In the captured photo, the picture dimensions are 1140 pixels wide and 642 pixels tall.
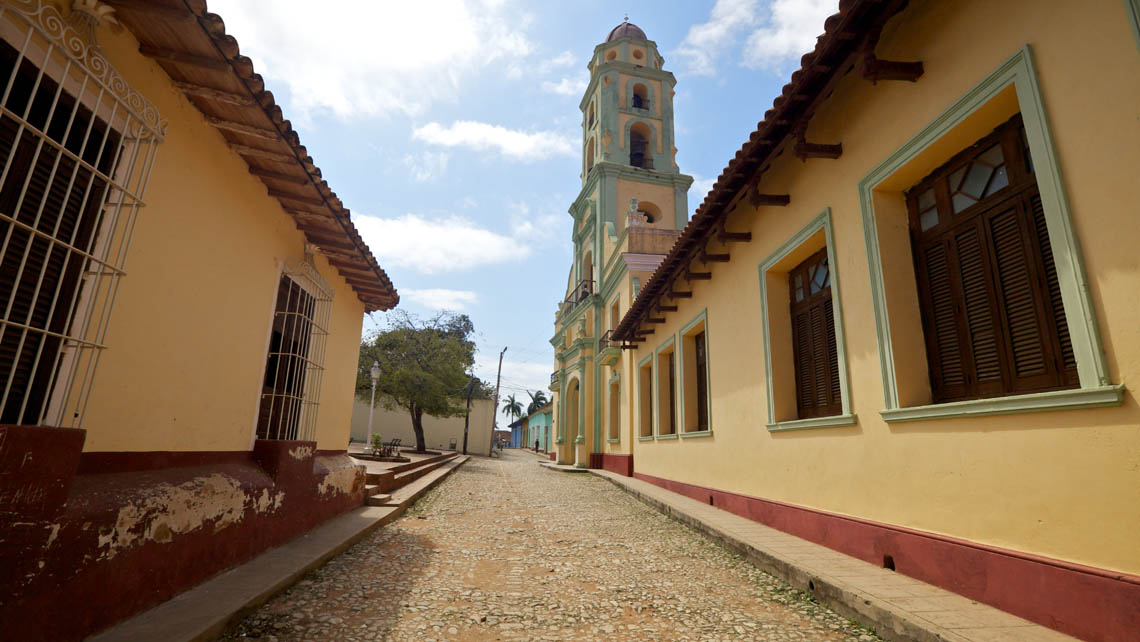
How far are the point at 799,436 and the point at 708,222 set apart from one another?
297 cm

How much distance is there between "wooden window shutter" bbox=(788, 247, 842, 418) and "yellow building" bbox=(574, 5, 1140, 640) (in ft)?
0.08

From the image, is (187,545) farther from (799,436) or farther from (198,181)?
(799,436)

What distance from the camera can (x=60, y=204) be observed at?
270cm

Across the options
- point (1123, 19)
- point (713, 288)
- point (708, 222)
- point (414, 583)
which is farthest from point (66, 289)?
point (713, 288)

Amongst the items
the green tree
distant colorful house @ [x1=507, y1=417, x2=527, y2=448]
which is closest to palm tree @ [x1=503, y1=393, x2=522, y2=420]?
distant colorful house @ [x1=507, y1=417, x2=527, y2=448]

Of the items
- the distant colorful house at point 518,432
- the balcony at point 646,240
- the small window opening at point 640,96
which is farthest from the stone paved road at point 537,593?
the distant colorful house at point 518,432

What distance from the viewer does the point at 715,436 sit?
26.2 feet

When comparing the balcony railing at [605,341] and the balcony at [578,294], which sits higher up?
the balcony at [578,294]

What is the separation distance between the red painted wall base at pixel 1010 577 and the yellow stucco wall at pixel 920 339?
3.1 inches

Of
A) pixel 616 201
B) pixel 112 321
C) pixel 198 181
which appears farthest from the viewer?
pixel 616 201

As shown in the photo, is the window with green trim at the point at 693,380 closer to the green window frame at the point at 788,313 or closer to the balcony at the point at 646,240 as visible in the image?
the green window frame at the point at 788,313

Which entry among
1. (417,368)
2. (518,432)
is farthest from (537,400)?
(417,368)

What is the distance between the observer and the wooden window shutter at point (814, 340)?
5.38 meters

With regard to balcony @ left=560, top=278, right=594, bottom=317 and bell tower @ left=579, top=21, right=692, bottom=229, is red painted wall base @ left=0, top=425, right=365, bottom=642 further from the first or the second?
balcony @ left=560, top=278, right=594, bottom=317
